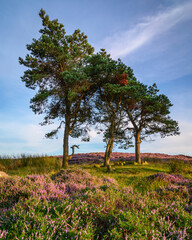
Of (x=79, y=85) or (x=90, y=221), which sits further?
(x=79, y=85)

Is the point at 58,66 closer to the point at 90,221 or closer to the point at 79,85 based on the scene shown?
the point at 79,85

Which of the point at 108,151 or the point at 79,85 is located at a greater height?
the point at 79,85

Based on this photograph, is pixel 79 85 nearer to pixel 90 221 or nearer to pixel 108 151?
pixel 108 151

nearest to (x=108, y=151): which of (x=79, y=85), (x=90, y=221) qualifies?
(x=79, y=85)

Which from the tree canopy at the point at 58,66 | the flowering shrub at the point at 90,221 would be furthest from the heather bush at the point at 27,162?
the flowering shrub at the point at 90,221

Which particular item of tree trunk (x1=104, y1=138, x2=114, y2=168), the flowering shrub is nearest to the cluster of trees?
tree trunk (x1=104, y1=138, x2=114, y2=168)

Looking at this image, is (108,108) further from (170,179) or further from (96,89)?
(170,179)

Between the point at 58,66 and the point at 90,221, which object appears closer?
the point at 90,221

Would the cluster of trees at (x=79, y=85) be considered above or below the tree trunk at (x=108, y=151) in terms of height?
above

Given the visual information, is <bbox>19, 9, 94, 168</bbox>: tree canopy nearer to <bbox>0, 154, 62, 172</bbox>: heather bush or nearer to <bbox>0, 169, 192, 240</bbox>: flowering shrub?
<bbox>0, 154, 62, 172</bbox>: heather bush

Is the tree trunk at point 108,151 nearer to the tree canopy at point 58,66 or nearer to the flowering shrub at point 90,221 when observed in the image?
the tree canopy at point 58,66

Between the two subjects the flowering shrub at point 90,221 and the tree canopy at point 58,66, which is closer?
the flowering shrub at point 90,221

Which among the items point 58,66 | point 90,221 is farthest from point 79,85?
point 90,221

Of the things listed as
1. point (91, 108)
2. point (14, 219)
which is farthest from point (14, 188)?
point (91, 108)
